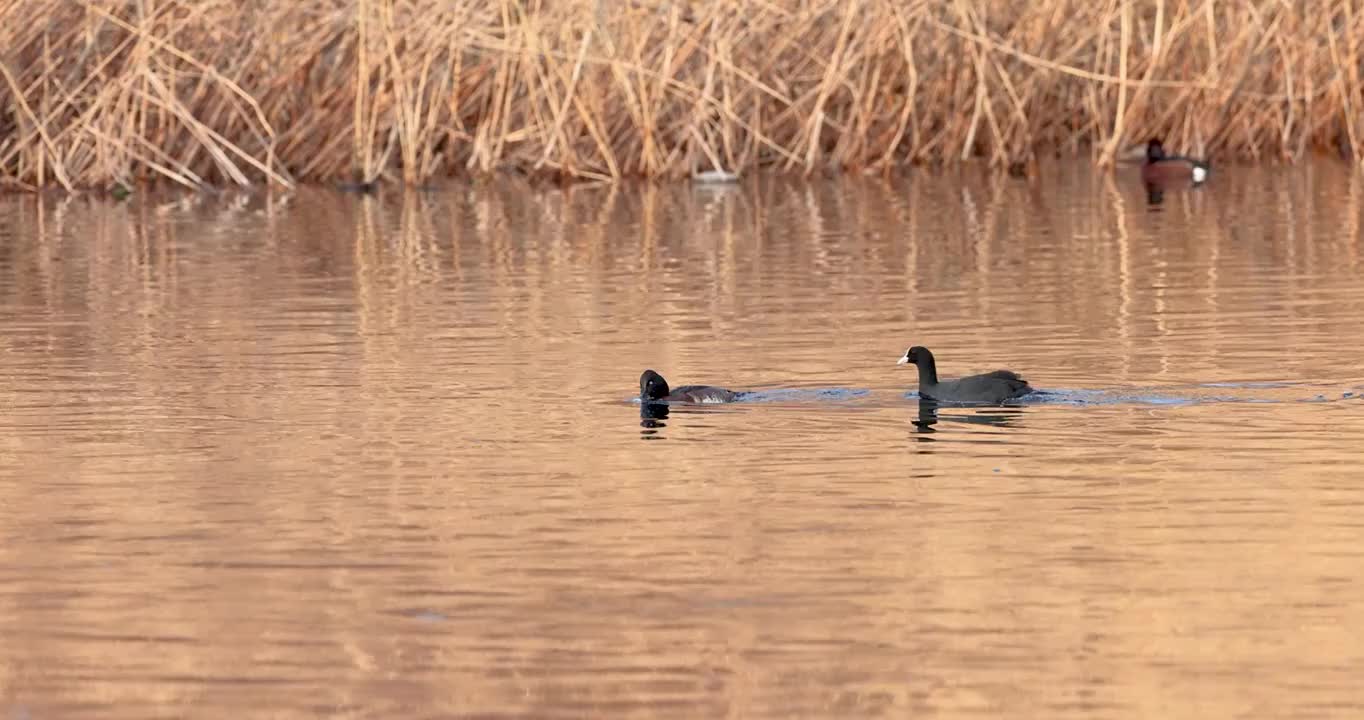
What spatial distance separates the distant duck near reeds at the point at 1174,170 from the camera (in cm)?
2773

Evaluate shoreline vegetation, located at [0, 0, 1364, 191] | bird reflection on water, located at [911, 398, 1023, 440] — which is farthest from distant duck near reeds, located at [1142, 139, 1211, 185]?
bird reflection on water, located at [911, 398, 1023, 440]

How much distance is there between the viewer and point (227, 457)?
1109 centimetres

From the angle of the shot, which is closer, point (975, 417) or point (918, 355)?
point (975, 417)

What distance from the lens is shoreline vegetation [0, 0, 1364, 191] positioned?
26.9 m

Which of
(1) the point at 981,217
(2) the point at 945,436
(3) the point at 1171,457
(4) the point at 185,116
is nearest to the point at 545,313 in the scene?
(2) the point at 945,436

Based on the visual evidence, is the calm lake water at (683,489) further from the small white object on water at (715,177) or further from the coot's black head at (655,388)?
the small white object on water at (715,177)

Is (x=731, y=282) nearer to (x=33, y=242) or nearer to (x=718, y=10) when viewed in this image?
(x=33, y=242)

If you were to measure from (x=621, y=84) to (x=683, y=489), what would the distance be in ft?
55.6

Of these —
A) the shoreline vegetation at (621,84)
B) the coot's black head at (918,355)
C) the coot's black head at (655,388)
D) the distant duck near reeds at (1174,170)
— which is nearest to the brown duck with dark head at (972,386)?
the coot's black head at (918,355)

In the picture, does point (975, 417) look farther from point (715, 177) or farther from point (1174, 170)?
point (715, 177)

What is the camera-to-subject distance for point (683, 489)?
10.2 m

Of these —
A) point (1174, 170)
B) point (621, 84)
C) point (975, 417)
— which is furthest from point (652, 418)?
point (1174, 170)

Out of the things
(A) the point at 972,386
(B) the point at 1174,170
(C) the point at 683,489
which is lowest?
(C) the point at 683,489

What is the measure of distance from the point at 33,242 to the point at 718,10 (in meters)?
7.36
